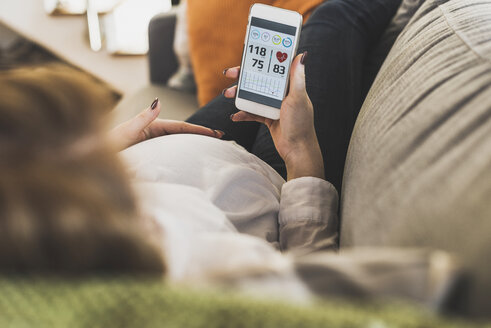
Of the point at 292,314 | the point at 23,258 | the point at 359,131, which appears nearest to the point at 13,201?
the point at 23,258

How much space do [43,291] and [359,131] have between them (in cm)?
47

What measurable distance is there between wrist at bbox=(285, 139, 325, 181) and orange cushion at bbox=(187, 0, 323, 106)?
1.70 ft

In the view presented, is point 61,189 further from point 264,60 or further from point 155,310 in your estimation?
point 264,60

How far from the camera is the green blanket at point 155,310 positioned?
262mm

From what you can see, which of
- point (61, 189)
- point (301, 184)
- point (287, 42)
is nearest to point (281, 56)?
point (287, 42)

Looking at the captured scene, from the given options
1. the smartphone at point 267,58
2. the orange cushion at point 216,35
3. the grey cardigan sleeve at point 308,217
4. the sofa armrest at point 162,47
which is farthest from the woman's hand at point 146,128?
the sofa armrest at point 162,47

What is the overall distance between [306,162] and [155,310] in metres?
0.45

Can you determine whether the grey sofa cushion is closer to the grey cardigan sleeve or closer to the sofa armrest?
the grey cardigan sleeve

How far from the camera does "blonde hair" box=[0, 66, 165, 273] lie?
276 mm

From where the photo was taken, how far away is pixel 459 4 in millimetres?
661

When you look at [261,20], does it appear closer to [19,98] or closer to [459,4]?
[459,4]

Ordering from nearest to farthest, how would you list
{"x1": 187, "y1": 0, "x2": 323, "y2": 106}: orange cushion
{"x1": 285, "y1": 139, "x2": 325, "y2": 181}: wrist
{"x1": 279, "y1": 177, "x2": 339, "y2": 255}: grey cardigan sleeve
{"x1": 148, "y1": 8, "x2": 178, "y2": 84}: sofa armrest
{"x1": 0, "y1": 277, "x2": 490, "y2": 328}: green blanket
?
{"x1": 0, "y1": 277, "x2": 490, "y2": 328}: green blanket → {"x1": 279, "y1": 177, "x2": 339, "y2": 255}: grey cardigan sleeve → {"x1": 285, "y1": 139, "x2": 325, "y2": 181}: wrist → {"x1": 187, "y1": 0, "x2": 323, "y2": 106}: orange cushion → {"x1": 148, "y1": 8, "x2": 178, "y2": 84}: sofa armrest

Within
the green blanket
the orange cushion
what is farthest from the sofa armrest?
the green blanket

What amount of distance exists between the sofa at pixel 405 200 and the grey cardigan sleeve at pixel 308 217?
0.04 meters
